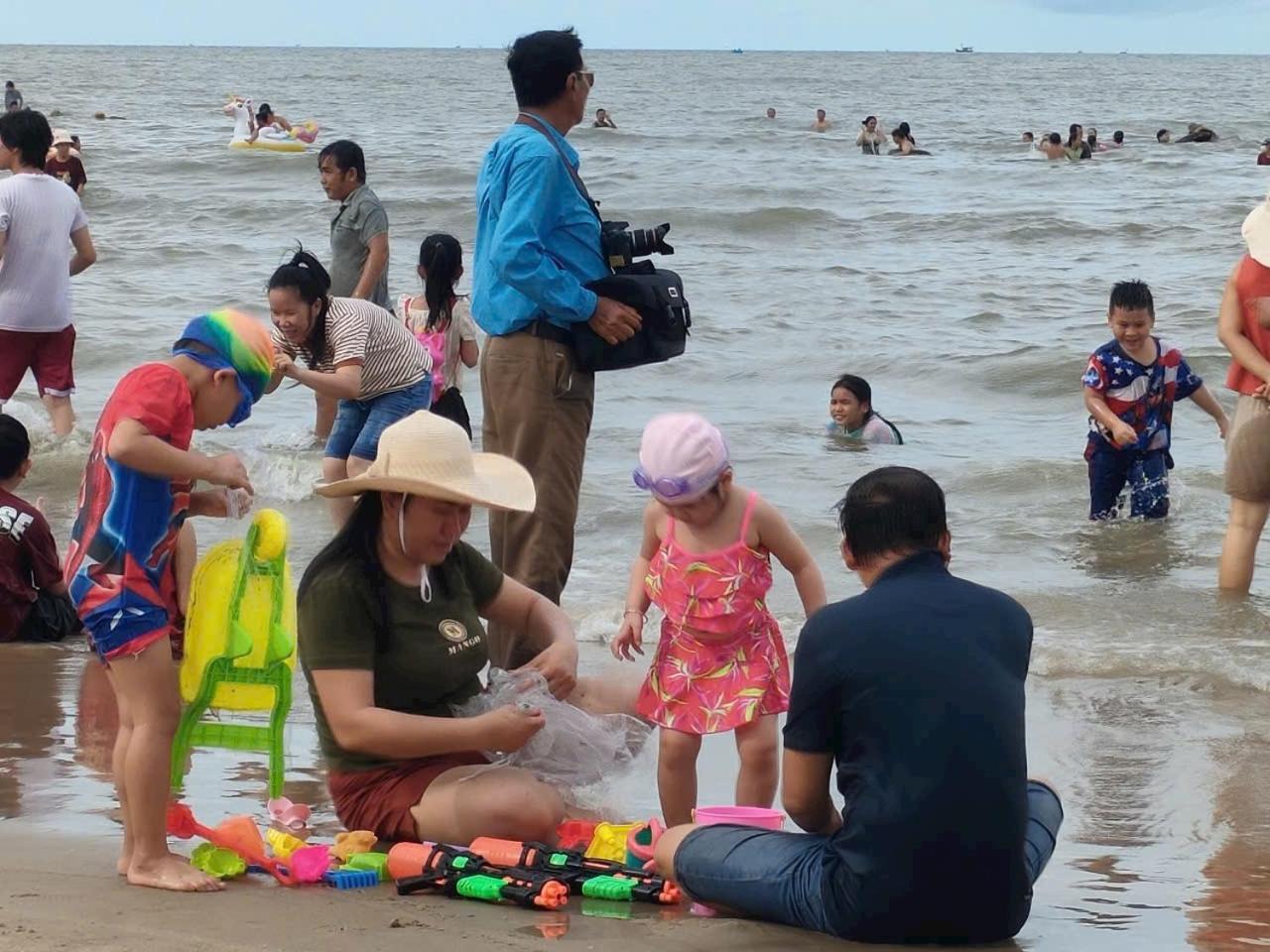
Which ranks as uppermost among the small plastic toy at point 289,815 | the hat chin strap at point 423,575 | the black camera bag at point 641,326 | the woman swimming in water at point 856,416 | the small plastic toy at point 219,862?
the black camera bag at point 641,326

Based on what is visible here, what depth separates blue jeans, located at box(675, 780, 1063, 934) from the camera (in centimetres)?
352

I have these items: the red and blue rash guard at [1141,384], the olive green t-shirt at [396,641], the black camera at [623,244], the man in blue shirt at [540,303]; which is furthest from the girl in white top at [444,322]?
the olive green t-shirt at [396,641]

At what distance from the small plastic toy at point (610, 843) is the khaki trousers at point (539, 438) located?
1.23 meters

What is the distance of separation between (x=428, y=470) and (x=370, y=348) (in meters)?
3.20

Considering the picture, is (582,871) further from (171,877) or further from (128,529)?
(128,529)

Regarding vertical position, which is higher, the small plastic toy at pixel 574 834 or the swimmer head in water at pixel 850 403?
the swimmer head in water at pixel 850 403

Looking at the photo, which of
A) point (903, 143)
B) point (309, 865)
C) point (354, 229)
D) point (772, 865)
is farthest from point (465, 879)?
point (903, 143)

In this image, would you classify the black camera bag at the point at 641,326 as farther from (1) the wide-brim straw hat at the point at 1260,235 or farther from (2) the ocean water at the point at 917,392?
(1) the wide-brim straw hat at the point at 1260,235

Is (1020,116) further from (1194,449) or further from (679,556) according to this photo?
(679,556)

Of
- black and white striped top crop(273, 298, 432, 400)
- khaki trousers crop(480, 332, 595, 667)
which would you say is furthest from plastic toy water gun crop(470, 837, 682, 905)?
black and white striped top crop(273, 298, 432, 400)

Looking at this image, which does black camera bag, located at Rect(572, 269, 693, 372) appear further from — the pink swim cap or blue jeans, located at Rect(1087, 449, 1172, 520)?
blue jeans, located at Rect(1087, 449, 1172, 520)

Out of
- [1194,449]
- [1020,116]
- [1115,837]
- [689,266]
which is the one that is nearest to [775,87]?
[1020,116]

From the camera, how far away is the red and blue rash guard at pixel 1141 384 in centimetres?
814

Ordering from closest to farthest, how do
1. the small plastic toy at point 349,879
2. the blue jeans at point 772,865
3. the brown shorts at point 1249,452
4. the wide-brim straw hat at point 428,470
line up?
the blue jeans at point 772,865 < the small plastic toy at point 349,879 < the wide-brim straw hat at point 428,470 < the brown shorts at point 1249,452
